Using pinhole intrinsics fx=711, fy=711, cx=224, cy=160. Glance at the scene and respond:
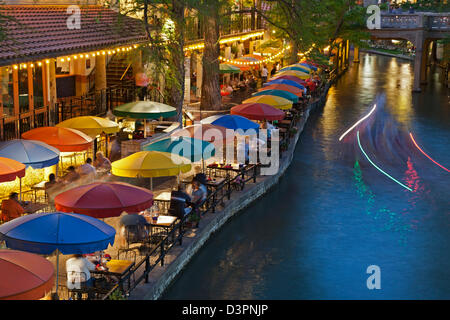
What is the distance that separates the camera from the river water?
16.0 m

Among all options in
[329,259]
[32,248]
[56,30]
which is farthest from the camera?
[56,30]

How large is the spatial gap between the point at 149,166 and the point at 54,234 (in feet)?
18.0

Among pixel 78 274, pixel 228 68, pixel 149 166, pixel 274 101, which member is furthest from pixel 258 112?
pixel 228 68

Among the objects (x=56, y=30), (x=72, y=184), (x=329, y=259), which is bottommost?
(x=329, y=259)

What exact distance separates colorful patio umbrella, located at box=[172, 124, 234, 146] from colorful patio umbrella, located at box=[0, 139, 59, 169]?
5263 millimetres

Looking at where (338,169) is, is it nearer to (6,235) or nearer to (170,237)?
(170,237)

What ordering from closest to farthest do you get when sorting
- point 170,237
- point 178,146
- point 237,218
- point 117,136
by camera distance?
point 170,237, point 178,146, point 237,218, point 117,136

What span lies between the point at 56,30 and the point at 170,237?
33.3ft

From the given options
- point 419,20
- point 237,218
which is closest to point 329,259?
point 237,218

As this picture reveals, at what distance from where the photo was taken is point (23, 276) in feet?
33.5

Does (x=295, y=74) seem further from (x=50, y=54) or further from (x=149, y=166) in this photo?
(x=149, y=166)

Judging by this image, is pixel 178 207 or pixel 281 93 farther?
pixel 281 93

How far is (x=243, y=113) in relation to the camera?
27.3m

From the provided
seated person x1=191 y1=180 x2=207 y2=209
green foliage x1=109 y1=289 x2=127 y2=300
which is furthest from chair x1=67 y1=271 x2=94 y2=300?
seated person x1=191 y1=180 x2=207 y2=209
